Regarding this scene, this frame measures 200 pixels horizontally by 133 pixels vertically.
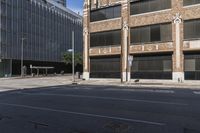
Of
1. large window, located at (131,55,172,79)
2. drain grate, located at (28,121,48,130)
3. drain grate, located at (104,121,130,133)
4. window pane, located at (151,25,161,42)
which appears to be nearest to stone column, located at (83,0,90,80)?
large window, located at (131,55,172,79)

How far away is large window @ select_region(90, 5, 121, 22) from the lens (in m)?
45.8

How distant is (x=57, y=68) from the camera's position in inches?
3903

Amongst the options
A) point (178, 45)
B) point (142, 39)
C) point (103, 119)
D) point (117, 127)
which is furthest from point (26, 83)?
point (117, 127)

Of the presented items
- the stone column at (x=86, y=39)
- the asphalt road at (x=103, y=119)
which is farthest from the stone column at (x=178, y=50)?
the asphalt road at (x=103, y=119)

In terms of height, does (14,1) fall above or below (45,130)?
above

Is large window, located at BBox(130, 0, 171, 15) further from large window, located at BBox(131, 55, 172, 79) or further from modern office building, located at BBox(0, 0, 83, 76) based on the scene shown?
modern office building, located at BBox(0, 0, 83, 76)

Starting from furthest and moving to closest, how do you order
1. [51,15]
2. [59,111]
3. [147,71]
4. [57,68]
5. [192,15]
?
[57,68], [51,15], [147,71], [192,15], [59,111]

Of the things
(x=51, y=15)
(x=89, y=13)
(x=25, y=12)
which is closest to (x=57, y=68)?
(x=51, y=15)

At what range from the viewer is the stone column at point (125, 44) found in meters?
43.6

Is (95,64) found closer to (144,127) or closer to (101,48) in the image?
(101,48)

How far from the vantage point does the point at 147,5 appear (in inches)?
1658

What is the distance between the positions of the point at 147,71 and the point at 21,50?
45.8 m

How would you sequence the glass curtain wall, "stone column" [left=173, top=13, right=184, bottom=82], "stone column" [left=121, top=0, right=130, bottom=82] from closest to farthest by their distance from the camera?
1. "stone column" [left=173, top=13, right=184, bottom=82]
2. "stone column" [left=121, top=0, right=130, bottom=82]
3. the glass curtain wall

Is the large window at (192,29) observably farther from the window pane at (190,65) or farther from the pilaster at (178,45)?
the window pane at (190,65)
